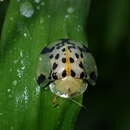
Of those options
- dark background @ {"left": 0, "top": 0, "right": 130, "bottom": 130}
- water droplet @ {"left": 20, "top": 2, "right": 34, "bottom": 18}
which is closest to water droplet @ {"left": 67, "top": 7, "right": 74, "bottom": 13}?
water droplet @ {"left": 20, "top": 2, "right": 34, "bottom": 18}

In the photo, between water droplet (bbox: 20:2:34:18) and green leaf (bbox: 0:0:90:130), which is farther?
water droplet (bbox: 20:2:34:18)

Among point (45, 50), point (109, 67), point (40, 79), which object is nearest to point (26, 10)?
point (45, 50)

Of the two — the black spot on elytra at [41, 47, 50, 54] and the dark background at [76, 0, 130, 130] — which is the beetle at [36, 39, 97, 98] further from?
the dark background at [76, 0, 130, 130]

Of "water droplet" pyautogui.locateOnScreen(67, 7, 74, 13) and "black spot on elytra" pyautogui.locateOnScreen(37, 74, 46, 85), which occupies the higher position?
"water droplet" pyautogui.locateOnScreen(67, 7, 74, 13)

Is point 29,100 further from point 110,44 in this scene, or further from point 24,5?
point 110,44

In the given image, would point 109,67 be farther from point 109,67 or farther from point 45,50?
point 45,50

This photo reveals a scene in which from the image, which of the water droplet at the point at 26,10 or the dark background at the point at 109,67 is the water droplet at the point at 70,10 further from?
the dark background at the point at 109,67

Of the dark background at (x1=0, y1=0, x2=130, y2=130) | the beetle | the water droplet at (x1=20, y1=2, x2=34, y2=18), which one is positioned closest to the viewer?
the beetle

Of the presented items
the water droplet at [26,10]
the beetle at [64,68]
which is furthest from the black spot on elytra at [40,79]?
the water droplet at [26,10]

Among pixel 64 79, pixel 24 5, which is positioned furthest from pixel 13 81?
pixel 24 5
